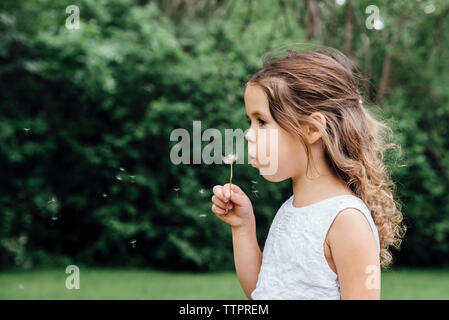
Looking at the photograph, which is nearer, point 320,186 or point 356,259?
point 356,259

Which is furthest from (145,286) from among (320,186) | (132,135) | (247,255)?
(320,186)

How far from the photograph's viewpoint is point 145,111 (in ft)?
21.3

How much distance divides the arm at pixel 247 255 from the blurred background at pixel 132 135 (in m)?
4.13

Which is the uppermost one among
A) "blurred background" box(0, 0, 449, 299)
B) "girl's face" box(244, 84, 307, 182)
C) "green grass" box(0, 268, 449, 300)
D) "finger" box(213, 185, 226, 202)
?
"blurred background" box(0, 0, 449, 299)

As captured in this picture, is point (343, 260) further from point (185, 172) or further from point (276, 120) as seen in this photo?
point (185, 172)

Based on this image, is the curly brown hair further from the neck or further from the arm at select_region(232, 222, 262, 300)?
the arm at select_region(232, 222, 262, 300)

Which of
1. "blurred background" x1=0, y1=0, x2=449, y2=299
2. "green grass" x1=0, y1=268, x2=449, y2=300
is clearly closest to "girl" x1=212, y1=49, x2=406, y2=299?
"green grass" x1=0, y1=268, x2=449, y2=300

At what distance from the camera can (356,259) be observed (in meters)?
1.31

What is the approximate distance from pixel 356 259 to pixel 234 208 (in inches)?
20.1

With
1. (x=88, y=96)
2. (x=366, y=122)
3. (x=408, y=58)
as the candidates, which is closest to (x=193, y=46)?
(x=88, y=96)

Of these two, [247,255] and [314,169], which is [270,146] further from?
[247,255]

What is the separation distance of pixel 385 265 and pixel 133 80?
5191 millimetres

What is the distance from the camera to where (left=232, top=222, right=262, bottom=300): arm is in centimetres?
170

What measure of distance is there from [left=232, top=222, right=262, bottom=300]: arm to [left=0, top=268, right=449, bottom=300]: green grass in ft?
12.3
